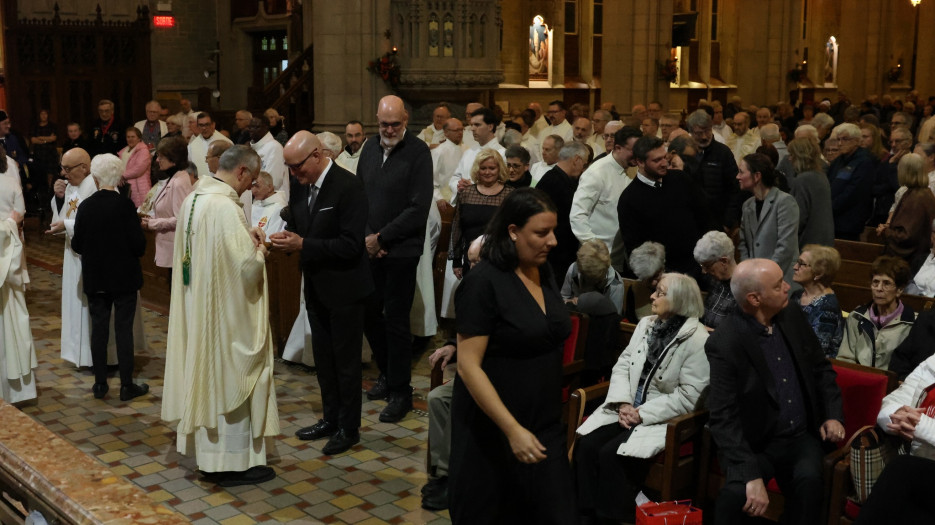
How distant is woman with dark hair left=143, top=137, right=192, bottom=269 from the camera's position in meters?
7.71

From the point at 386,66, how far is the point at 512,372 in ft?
32.9

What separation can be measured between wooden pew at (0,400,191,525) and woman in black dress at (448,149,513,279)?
417 cm

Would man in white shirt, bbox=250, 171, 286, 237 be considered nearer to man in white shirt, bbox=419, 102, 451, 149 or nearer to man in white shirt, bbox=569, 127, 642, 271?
man in white shirt, bbox=569, 127, 642, 271

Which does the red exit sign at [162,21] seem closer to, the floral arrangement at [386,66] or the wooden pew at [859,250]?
the floral arrangement at [386,66]

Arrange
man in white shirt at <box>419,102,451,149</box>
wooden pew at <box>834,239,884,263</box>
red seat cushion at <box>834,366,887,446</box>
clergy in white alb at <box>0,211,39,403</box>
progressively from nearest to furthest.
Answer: red seat cushion at <box>834,366,887,446</box>
clergy in white alb at <box>0,211,39,403</box>
wooden pew at <box>834,239,884,263</box>
man in white shirt at <box>419,102,451,149</box>

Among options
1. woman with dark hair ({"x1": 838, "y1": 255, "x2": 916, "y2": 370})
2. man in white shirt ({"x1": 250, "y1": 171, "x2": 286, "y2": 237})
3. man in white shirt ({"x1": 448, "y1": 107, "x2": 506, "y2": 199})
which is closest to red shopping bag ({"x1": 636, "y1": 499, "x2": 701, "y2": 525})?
woman with dark hair ({"x1": 838, "y1": 255, "x2": 916, "y2": 370})

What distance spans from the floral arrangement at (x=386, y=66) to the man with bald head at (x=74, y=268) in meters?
6.04

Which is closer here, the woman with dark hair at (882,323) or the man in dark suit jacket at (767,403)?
the man in dark suit jacket at (767,403)

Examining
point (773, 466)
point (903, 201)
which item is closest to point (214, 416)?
point (773, 466)

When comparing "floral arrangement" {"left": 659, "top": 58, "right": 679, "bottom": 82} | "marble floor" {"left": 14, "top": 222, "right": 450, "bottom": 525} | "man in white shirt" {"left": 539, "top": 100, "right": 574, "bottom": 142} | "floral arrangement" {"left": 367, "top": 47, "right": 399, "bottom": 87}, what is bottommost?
"marble floor" {"left": 14, "top": 222, "right": 450, "bottom": 525}

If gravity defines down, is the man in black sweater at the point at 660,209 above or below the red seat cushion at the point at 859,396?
above

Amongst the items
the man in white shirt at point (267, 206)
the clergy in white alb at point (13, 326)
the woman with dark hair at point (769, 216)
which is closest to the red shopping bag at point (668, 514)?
the woman with dark hair at point (769, 216)

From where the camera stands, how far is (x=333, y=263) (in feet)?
19.3

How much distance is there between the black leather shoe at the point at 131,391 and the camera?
278 inches
